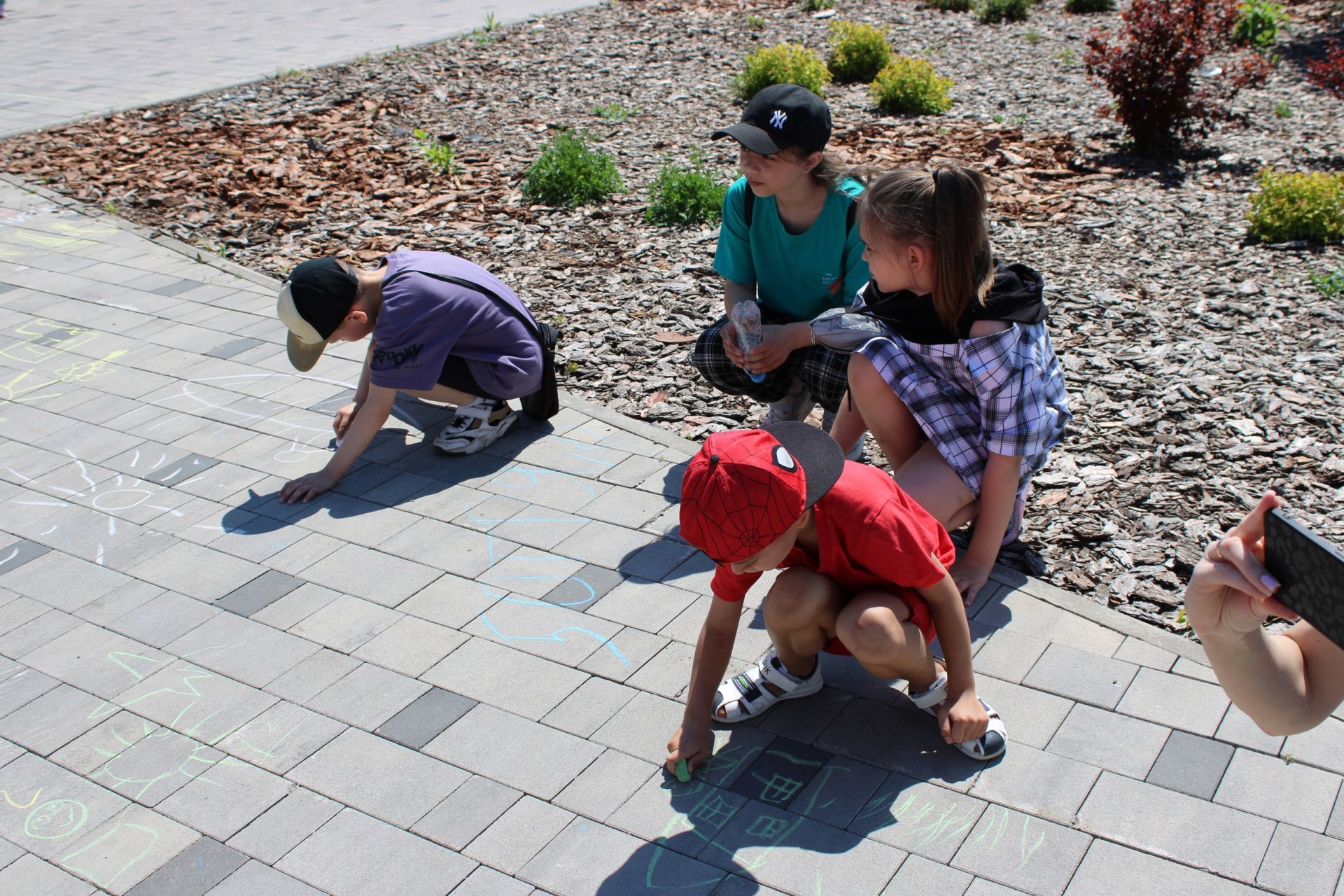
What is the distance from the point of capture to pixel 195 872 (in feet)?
8.43

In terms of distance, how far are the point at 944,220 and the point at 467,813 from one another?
6.45 ft

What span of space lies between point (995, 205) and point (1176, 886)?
15.9 ft

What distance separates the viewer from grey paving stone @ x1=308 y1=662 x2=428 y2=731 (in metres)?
3.04

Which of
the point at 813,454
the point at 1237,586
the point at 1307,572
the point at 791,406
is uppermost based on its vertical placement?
the point at 1307,572

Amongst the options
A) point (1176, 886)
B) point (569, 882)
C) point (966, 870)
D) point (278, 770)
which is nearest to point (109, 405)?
point (278, 770)

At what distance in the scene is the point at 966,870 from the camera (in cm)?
241

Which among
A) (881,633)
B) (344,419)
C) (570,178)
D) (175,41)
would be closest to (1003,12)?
(570,178)

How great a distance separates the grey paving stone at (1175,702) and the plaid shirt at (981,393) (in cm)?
67

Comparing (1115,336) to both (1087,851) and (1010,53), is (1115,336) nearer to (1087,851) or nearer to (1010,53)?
(1087,851)

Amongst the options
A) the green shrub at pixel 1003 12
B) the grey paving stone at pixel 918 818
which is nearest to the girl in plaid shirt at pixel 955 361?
the grey paving stone at pixel 918 818

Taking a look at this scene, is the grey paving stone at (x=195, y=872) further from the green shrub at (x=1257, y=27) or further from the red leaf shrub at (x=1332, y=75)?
the green shrub at (x=1257, y=27)

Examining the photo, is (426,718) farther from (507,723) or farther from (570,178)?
(570,178)

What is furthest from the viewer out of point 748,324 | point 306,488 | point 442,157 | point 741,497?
point 442,157

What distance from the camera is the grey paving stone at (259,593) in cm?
354
